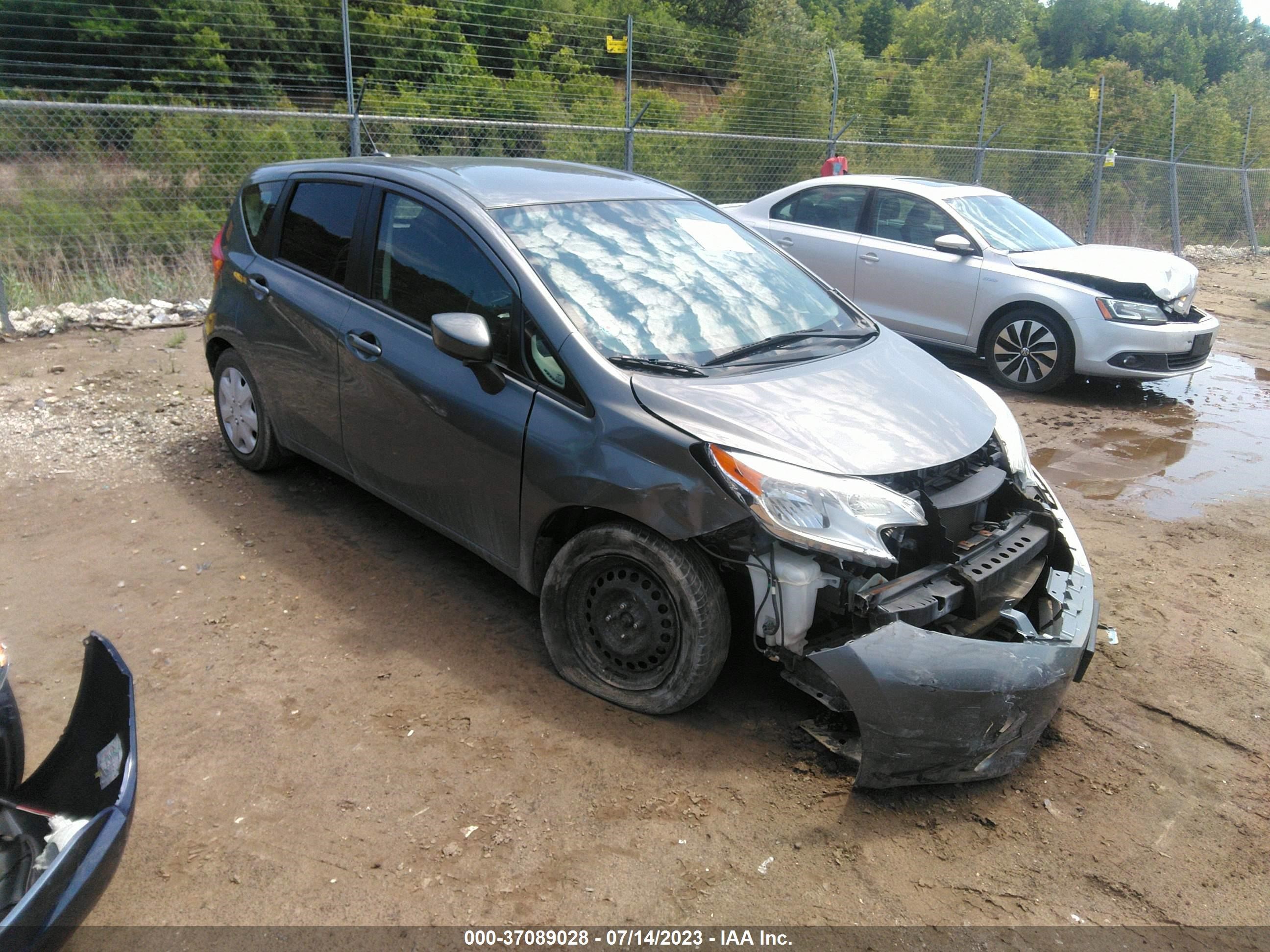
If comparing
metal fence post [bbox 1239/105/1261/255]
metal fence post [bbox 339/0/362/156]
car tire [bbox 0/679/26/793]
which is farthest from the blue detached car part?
metal fence post [bbox 1239/105/1261/255]

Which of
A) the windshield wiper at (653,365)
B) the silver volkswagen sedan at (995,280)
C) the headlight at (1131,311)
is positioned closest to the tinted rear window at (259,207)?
the windshield wiper at (653,365)

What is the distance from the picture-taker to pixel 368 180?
13.9ft

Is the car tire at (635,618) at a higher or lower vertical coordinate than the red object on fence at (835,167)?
lower

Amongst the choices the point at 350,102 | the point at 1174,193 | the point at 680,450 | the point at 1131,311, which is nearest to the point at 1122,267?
the point at 1131,311

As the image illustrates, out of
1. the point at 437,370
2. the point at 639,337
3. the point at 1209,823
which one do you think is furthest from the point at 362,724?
the point at 1209,823

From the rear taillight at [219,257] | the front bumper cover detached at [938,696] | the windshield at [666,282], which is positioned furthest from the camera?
the rear taillight at [219,257]

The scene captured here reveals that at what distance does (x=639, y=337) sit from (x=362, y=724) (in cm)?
167

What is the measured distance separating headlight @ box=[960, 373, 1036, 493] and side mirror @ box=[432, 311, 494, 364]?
1935 mm

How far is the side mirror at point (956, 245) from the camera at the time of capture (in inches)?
309

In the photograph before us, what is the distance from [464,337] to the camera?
11.0ft

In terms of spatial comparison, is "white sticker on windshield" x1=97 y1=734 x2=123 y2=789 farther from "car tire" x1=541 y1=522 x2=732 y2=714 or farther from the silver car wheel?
the silver car wheel

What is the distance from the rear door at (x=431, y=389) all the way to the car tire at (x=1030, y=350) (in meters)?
5.53

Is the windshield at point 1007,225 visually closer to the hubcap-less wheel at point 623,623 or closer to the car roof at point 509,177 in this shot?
the car roof at point 509,177

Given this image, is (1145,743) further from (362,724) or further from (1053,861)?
(362,724)
